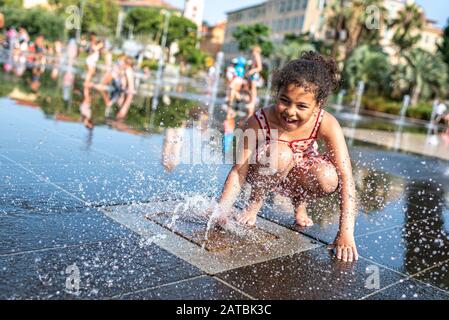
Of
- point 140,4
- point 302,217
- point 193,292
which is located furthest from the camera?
point 140,4

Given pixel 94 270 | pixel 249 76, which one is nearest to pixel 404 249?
A: pixel 94 270

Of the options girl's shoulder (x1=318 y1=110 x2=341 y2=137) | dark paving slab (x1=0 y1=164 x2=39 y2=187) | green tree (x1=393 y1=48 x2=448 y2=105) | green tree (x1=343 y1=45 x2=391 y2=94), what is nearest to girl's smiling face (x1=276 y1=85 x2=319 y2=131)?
girl's shoulder (x1=318 y1=110 x2=341 y2=137)

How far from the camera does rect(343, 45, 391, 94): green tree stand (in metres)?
37.1

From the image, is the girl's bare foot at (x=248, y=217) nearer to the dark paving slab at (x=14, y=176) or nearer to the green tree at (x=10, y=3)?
the dark paving slab at (x=14, y=176)

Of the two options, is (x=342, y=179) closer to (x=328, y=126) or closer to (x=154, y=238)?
(x=328, y=126)

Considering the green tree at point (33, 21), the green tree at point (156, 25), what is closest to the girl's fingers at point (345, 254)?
the green tree at point (33, 21)

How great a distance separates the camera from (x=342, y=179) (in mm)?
3137

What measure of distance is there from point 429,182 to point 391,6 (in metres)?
70.5

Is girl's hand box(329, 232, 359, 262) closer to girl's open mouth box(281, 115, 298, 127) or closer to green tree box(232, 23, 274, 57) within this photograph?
girl's open mouth box(281, 115, 298, 127)

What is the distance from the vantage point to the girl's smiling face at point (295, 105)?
9.43 feet

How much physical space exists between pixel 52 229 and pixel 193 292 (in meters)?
0.99

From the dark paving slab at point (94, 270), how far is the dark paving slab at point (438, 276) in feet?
4.10
